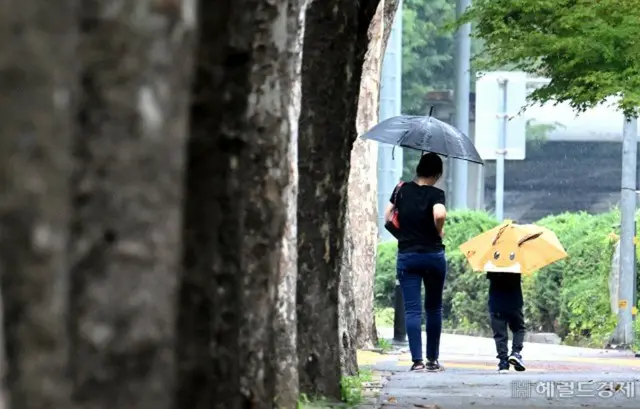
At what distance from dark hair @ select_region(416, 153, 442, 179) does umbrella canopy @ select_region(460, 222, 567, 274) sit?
1.10m

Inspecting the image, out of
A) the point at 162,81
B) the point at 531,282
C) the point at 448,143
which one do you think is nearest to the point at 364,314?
the point at 448,143

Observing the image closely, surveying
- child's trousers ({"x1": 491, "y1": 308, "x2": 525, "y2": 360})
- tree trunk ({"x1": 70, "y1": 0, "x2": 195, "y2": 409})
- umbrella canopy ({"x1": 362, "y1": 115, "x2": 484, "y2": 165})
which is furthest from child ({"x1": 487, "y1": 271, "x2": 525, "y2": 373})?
tree trunk ({"x1": 70, "y1": 0, "x2": 195, "y2": 409})

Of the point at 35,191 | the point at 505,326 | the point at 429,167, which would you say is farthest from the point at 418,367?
the point at 35,191

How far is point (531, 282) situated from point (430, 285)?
1294 cm

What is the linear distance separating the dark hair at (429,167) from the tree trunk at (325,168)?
8.76 feet

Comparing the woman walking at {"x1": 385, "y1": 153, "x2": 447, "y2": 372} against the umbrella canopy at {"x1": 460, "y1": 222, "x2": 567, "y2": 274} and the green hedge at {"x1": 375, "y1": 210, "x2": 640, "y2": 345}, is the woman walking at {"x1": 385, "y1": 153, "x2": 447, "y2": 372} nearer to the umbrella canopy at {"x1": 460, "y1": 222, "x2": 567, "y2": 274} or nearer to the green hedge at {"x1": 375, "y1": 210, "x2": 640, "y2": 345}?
the umbrella canopy at {"x1": 460, "y1": 222, "x2": 567, "y2": 274}

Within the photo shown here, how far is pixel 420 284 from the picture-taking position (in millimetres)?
12906

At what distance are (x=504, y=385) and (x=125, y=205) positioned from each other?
9257mm

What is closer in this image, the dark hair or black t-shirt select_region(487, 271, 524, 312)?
the dark hair

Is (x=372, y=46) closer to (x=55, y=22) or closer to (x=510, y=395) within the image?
(x=510, y=395)

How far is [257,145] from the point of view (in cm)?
692

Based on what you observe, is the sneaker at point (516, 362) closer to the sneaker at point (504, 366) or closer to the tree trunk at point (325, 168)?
the sneaker at point (504, 366)

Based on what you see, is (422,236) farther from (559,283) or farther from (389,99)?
(389,99)

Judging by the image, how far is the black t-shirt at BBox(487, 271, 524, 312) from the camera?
551 inches
